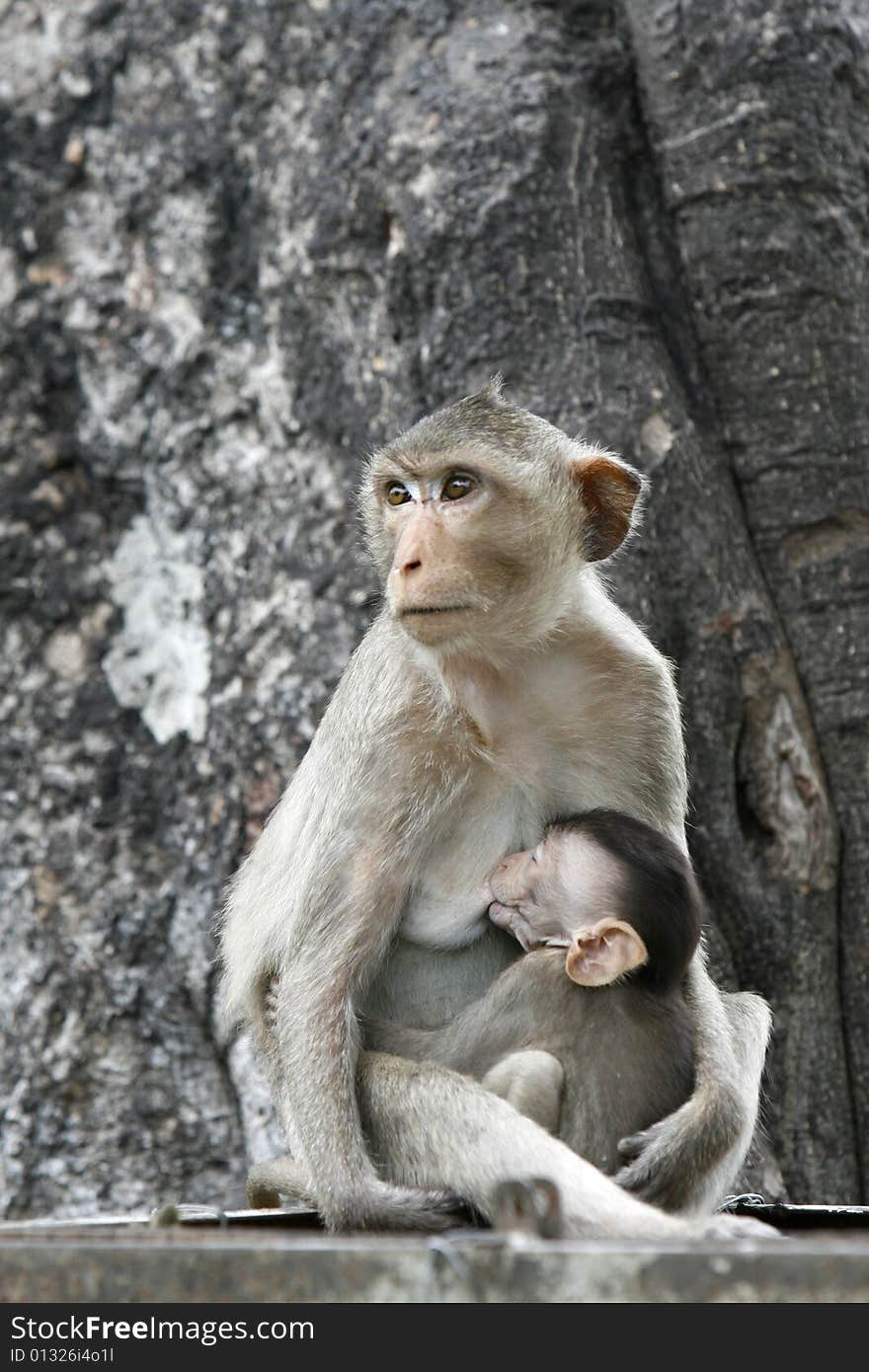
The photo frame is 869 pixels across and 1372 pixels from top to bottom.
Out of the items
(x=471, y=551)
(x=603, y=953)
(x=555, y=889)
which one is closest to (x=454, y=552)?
(x=471, y=551)

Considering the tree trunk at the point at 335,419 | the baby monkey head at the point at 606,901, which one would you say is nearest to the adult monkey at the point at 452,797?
Answer: the baby monkey head at the point at 606,901

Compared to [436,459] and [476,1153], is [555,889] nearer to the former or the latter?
[476,1153]

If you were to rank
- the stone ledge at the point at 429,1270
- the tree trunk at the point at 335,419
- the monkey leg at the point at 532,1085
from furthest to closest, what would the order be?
the tree trunk at the point at 335,419
the monkey leg at the point at 532,1085
the stone ledge at the point at 429,1270

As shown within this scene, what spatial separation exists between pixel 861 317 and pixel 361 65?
4.98 feet

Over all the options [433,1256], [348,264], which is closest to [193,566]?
[348,264]

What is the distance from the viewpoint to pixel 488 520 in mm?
2977

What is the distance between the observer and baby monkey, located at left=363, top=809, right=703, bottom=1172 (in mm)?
2797

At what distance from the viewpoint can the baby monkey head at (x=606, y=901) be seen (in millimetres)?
2826

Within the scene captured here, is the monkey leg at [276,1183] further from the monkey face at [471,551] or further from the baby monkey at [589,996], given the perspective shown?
the monkey face at [471,551]

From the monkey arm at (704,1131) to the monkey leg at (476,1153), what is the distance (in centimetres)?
18

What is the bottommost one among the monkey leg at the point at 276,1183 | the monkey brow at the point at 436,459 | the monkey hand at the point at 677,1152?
the monkey leg at the point at 276,1183

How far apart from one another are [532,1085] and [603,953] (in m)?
0.25

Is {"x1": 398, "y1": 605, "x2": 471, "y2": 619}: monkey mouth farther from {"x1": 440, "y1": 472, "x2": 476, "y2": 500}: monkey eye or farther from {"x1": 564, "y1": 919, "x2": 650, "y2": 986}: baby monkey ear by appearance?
{"x1": 564, "y1": 919, "x2": 650, "y2": 986}: baby monkey ear

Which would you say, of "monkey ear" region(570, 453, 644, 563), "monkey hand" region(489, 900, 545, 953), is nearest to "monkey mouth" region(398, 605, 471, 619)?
"monkey ear" region(570, 453, 644, 563)
